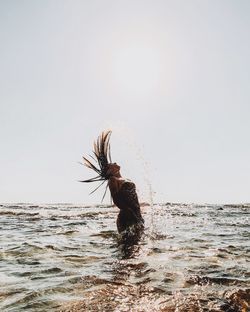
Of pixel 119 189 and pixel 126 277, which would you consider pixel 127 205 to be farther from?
pixel 126 277

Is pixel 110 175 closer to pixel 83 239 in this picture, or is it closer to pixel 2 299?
pixel 83 239

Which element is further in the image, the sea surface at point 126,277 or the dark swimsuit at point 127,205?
the dark swimsuit at point 127,205

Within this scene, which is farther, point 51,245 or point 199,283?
point 51,245

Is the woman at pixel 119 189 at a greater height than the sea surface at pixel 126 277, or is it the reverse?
the woman at pixel 119 189

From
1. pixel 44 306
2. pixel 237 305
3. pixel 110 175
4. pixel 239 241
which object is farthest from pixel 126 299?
pixel 239 241

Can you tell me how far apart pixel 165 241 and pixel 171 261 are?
2924 millimetres

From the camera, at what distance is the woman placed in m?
10.3

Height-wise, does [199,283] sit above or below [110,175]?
below

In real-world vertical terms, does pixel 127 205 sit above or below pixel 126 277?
above

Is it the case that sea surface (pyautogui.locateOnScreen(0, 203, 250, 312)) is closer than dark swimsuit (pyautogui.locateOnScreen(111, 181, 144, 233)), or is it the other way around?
sea surface (pyautogui.locateOnScreen(0, 203, 250, 312))

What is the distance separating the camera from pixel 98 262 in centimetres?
723

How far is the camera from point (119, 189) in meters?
10.4

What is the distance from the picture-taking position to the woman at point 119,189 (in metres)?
10.3

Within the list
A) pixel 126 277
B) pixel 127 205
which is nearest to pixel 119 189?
pixel 127 205
